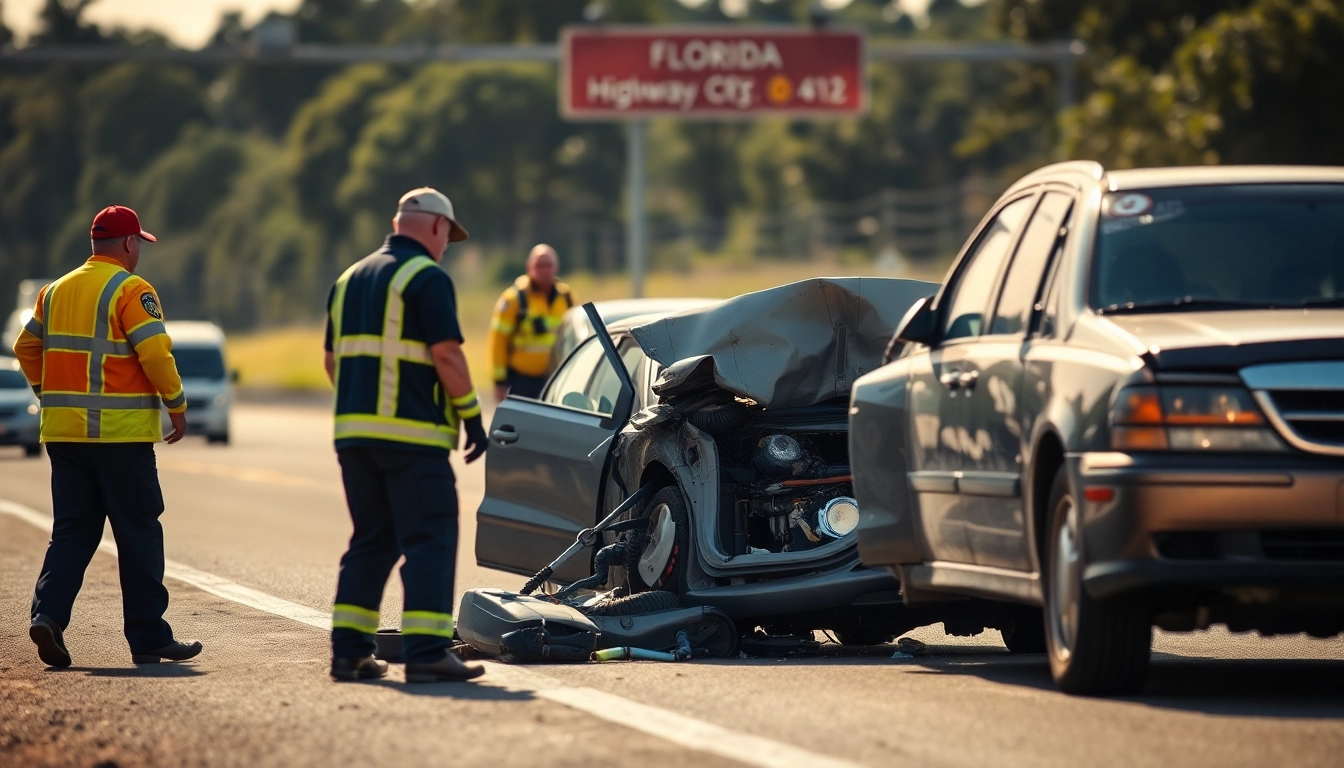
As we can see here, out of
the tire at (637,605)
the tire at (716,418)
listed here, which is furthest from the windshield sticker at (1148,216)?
the tire at (637,605)

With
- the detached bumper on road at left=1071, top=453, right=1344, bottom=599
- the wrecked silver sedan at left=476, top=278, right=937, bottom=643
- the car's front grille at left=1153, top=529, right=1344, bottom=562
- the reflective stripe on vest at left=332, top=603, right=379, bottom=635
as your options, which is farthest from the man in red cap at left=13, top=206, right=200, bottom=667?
the car's front grille at left=1153, top=529, right=1344, bottom=562

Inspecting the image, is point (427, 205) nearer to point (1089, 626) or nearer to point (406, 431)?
point (406, 431)

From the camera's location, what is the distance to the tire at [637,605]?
9594 mm

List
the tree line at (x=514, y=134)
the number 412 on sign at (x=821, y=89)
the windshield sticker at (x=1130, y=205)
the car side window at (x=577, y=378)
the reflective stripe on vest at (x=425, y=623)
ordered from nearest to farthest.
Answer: the windshield sticker at (x=1130, y=205)
the reflective stripe on vest at (x=425, y=623)
the car side window at (x=577, y=378)
the tree line at (x=514, y=134)
the number 412 on sign at (x=821, y=89)

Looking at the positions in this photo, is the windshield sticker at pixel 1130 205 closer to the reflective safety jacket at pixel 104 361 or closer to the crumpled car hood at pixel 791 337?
the crumpled car hood at pixel 791 337

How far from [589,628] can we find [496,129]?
76.6 m

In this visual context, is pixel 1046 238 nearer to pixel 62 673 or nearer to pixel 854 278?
pixel 854 278

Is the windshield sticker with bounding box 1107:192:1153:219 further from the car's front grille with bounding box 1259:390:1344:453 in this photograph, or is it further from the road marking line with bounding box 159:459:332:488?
the road marking line with bounding box 159:459:332:488

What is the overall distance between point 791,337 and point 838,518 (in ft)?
2.67

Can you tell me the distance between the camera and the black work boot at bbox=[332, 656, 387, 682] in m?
8.59

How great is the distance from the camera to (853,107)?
135 ft

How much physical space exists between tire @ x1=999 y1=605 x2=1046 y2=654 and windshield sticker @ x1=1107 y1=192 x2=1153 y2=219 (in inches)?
91.5

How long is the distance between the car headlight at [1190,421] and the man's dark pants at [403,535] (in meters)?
2.53

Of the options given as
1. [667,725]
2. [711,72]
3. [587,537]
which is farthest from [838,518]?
[711,72]
